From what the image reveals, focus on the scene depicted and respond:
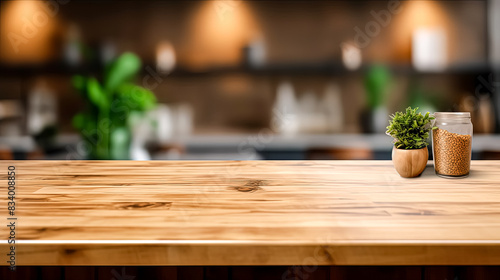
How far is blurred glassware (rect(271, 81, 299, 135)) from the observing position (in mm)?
2975

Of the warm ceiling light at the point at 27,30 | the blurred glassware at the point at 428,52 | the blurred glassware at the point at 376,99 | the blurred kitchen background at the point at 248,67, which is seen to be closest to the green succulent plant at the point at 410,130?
the blurred kitchen background at the point at 248,67

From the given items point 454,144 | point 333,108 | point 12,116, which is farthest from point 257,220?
point 12,116

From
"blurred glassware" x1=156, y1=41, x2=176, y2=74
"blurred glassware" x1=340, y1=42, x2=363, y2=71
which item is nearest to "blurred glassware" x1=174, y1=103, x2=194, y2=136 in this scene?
"blurred glassware" x1=156, y1=41, x2=176, y2=74

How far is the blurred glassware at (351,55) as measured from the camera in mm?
2914

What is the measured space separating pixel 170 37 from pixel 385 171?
2354 millimetres

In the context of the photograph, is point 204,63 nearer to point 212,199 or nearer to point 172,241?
point 212,199

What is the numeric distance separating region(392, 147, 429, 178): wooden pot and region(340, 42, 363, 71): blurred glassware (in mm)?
2101

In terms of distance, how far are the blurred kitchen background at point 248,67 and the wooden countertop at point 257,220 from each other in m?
1.92

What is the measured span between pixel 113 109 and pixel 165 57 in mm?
880

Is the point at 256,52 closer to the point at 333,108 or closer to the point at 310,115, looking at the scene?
the point at 310,115

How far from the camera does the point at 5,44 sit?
9.82ft

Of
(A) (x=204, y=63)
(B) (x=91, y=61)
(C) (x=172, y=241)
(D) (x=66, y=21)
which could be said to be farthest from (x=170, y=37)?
(C) (x=172, y=241)

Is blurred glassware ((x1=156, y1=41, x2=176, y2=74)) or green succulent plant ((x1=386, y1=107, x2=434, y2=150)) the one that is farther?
blurred glassware ((x1=156, y1=41, x2=176, y2=74))

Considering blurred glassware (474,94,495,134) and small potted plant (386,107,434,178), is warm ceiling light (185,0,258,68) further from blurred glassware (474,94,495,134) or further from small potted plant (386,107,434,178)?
small potted plant (386,107,434,178)
